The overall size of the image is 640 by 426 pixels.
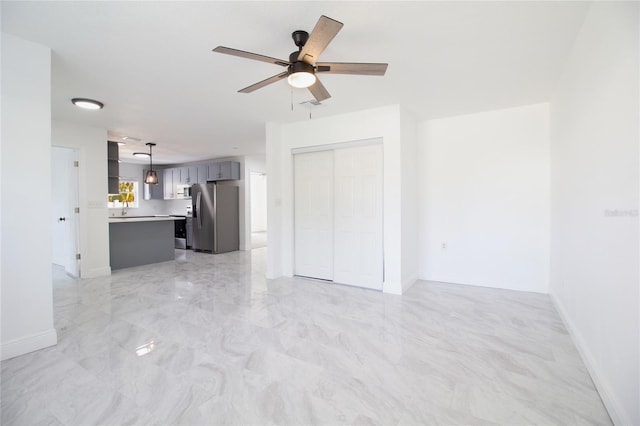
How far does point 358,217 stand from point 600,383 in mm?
2833

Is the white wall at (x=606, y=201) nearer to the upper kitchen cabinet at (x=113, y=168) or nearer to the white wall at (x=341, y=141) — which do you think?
the white wall at (x=341, y=141)

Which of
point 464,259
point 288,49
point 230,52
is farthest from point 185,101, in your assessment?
point 464,259

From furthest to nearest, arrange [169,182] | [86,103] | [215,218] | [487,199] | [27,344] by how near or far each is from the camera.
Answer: [169,182] < [215,218] < [487,199] < [86,103] < [27,344]

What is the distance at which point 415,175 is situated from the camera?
4.49 metres

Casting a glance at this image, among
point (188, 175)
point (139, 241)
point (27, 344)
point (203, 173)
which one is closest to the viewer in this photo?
point (27, 344)

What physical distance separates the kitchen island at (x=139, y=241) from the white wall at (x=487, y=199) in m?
5.10

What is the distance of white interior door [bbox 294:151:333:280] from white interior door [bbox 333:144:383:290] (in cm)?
12

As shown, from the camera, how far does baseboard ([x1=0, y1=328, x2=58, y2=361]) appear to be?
2230 mm

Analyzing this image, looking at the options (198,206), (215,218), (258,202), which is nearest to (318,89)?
(215,218)

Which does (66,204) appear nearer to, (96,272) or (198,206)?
(96,272)

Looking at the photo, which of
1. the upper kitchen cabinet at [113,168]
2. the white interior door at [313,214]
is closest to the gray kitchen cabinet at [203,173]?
the upper kitchen cabinet at [113,168]

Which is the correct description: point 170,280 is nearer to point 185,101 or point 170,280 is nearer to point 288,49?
point 185,101

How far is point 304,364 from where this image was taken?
219 centimetres

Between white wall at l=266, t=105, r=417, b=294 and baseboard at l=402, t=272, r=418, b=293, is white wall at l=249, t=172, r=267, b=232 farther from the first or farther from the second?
baseboard at l=402, t=272, r=418, b=293
